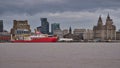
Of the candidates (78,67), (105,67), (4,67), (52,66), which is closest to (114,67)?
(105,67)

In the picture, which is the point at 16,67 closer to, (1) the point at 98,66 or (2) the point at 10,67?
(2) the point at 10,67

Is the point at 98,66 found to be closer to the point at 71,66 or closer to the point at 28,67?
the point at 71,66

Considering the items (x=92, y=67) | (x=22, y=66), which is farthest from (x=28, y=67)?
(x=92, y=67)

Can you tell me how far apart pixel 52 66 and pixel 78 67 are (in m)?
4.37

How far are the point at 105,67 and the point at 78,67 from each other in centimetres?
423

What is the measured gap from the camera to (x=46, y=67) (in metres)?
46.9

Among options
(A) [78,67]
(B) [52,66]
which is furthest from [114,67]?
(B) [52,66]

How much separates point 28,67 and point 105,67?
1206 centimetres

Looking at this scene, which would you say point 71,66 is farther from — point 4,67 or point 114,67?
point 4,67

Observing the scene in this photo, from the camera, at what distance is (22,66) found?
1875 inches

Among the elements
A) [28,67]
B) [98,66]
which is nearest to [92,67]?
[98,66]

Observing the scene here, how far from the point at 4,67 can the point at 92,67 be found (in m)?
13.7

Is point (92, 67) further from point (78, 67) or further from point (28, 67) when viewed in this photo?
point (28, 67)

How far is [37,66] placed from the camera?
158ft
